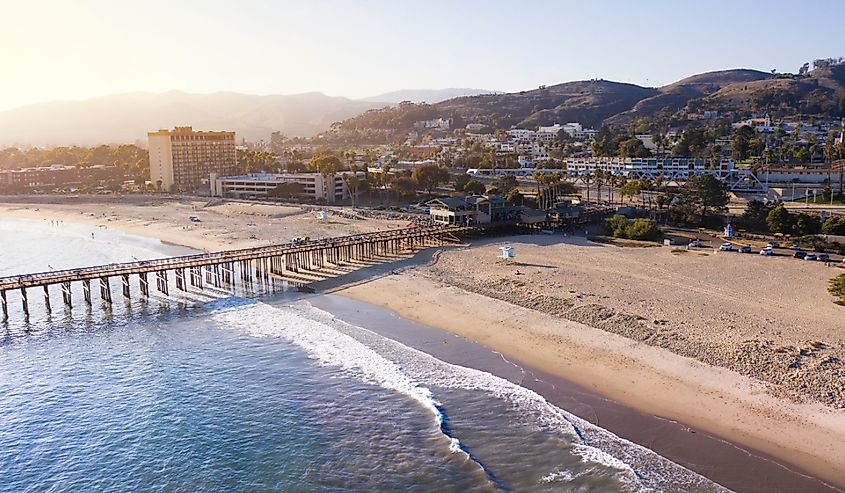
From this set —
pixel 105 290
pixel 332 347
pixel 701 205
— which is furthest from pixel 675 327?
pixel 701 205

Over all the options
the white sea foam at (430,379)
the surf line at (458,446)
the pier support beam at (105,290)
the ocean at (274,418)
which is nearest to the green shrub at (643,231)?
the white sea foam at (430,379)

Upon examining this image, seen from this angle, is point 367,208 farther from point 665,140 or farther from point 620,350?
point 665,140

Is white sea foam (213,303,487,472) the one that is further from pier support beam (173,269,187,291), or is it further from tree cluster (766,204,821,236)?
tree cluster (766,204,821,236)

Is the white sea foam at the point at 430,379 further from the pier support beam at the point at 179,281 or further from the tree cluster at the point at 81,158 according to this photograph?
the tree cluster at the point at 81,158

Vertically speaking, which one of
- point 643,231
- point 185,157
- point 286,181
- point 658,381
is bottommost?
point 658,381

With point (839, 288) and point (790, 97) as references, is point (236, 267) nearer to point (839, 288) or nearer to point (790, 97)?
point (839, 288)

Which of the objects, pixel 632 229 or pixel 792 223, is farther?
pixel 632 229

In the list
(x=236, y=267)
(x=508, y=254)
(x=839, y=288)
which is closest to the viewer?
(x=839, y=288)

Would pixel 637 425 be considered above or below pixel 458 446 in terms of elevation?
above
